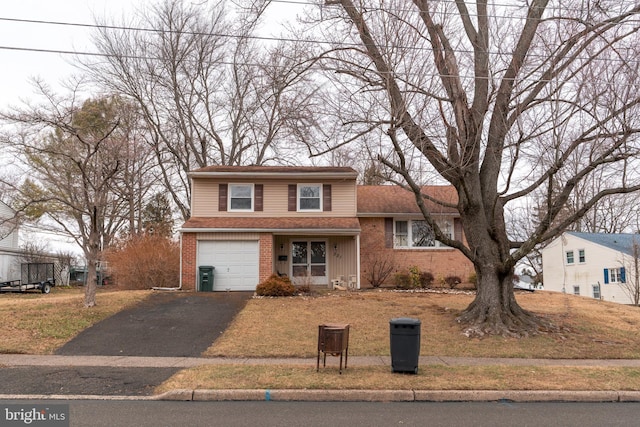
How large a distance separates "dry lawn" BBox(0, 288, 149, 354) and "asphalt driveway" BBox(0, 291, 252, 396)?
15.3 inches

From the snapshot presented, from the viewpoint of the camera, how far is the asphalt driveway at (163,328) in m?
12.3

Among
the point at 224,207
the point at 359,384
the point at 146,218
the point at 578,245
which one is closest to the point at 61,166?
the point at 146,218

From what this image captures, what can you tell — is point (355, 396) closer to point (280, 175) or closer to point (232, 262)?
point (232, 262)

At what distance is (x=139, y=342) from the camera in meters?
13.0

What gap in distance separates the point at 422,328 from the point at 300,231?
27.4ft

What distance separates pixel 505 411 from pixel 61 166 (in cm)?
3147

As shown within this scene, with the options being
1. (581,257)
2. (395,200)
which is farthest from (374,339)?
(581,257)

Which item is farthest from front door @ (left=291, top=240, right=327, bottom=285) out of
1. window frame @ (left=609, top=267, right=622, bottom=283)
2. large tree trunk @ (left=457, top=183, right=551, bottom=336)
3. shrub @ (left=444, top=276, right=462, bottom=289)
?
window frame @ (left=609, top=267, right=622, bottom=283)

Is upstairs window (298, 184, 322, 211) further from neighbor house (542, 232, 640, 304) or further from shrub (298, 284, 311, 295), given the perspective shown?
neighbor house (542, 232, 640, 304)

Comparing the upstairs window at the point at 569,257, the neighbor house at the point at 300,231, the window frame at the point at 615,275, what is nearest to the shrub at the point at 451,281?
the neighbor house at the point at 300,231

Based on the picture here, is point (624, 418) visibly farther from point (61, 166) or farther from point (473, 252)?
point (61, 166)

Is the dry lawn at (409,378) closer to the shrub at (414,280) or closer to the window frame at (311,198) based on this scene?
the shrub at (414,280)

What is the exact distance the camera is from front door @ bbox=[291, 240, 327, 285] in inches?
901

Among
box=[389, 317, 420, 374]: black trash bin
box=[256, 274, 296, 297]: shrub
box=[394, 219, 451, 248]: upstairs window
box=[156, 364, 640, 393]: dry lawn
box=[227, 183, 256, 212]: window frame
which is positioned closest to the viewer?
box=[156, 364, 640, 393]: dry lawn
